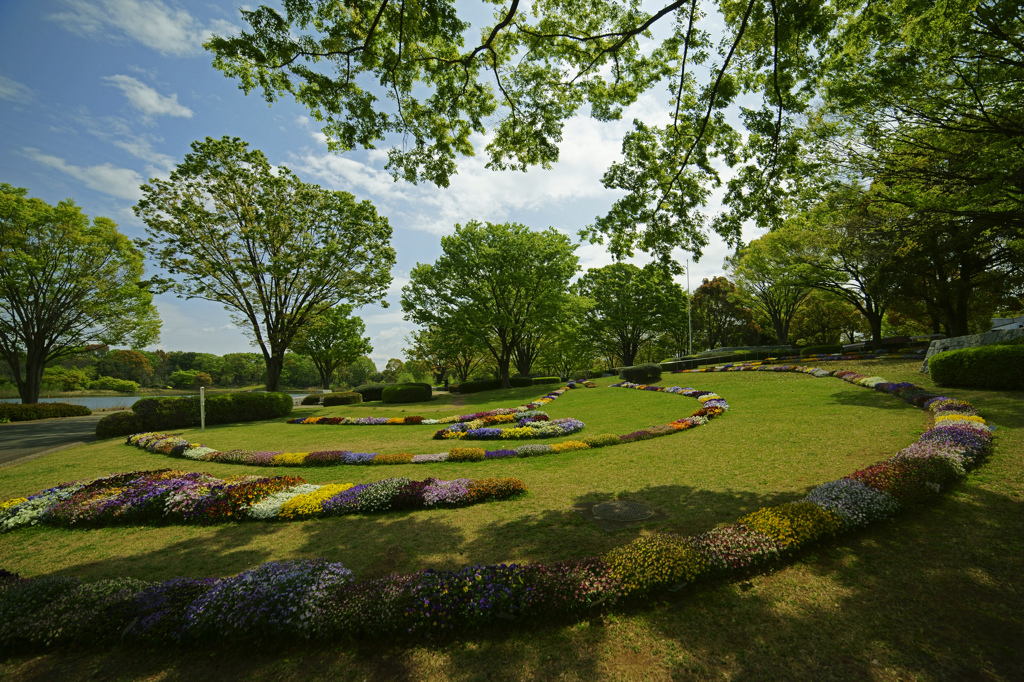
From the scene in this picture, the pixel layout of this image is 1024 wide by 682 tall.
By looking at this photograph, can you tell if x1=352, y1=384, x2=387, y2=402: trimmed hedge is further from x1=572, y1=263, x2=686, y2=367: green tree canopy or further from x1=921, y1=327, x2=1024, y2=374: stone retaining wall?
x1=921, y1=327, x2=1024, y2=374: stone retaining wall

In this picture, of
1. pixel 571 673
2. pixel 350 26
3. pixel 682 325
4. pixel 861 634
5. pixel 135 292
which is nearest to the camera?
pixel 571 673

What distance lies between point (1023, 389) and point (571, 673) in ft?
56.6

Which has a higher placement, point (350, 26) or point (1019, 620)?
point (350, 26)

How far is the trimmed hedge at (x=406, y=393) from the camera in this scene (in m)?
30.4

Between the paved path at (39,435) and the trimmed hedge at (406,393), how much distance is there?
1604 centimetres

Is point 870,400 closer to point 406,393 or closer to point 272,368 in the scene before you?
point 406,393

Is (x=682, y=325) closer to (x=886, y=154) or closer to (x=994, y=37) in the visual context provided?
(x=886, y=154)

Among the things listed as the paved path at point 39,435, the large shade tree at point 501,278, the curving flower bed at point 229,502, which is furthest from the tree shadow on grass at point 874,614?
the large shade tree at point 501,278

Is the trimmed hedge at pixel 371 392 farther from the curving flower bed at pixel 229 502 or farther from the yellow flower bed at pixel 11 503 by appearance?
the curving flower bed at pixel 229 502

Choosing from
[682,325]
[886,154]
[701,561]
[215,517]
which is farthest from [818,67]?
[682,325]

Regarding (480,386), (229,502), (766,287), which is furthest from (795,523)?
(766,287)

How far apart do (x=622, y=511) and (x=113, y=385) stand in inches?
2487

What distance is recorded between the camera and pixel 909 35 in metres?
7.25

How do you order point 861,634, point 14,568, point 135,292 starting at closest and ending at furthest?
point 861,634
point 14,568
point 135,292
